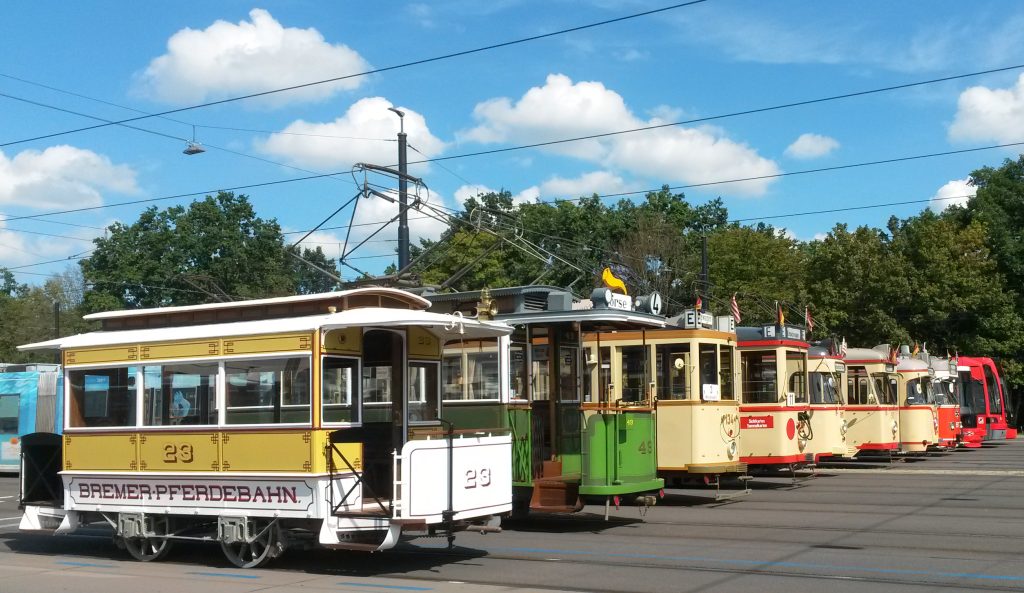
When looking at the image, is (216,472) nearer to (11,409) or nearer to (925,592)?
(925,592)

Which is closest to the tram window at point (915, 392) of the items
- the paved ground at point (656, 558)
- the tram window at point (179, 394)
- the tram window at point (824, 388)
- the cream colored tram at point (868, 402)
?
the cream colored tram at point (868, 402)

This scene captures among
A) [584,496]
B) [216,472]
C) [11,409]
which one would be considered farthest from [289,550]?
[11,409]

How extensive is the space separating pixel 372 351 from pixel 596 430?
154 inches

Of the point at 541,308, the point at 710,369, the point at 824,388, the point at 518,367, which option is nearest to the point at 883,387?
the point at 824,388

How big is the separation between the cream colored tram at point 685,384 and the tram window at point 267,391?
23.3 ft

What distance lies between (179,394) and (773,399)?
40.9 ft

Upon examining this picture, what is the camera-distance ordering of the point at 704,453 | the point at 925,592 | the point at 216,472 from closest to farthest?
the point at 925,592 → the point at 216,472 → the point at 704,453

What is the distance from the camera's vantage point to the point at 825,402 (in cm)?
2352

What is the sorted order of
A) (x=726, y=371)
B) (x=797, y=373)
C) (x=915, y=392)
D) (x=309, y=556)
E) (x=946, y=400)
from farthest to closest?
(x=946, y=400) → (x=915, y=392) → (x=797, y=373) → (x=726, y=371) → (x=309, y=556)

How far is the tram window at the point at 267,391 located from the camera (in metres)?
11.7

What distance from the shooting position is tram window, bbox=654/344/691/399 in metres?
18.5

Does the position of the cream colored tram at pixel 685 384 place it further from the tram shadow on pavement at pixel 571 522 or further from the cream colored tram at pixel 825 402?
the cream colored tram at pixel 825 402

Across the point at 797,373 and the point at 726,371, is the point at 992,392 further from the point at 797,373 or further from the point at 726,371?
the point at 726,371

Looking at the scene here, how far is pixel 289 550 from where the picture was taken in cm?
1354
